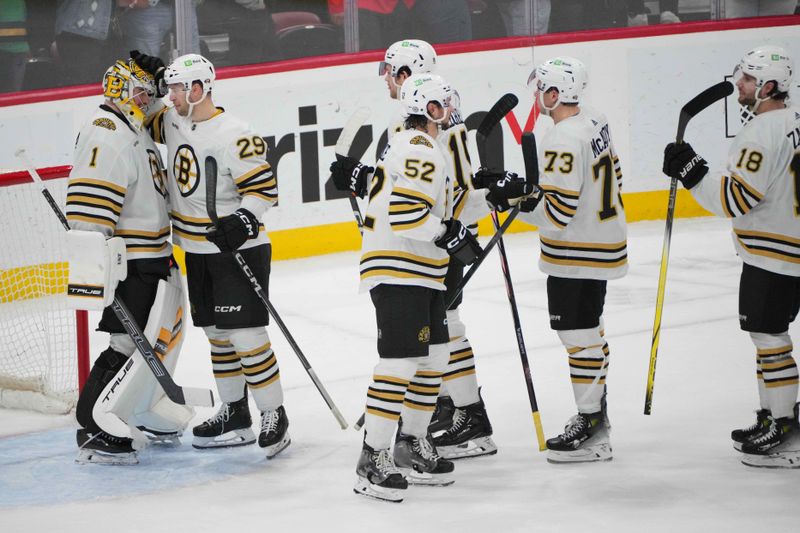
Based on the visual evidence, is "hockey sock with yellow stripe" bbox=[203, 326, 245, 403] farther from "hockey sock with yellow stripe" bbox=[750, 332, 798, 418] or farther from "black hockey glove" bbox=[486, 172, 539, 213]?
"hockey sock with yellow stripe" bbox=[750, 332, 798, 418]

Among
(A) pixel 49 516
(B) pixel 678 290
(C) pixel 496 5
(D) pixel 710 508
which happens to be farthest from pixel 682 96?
(A) pixel 49 516

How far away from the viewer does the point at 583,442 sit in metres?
3.95

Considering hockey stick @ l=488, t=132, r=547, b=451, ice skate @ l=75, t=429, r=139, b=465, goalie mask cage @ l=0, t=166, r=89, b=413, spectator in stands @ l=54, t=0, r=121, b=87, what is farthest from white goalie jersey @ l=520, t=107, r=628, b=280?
spectator in stands @ l=54, t=0, r=121, b=87

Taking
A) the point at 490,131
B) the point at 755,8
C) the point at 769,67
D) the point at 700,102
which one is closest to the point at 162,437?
the point at 490,131

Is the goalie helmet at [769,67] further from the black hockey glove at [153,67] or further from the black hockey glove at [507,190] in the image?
the black hockey glove at [153,67]

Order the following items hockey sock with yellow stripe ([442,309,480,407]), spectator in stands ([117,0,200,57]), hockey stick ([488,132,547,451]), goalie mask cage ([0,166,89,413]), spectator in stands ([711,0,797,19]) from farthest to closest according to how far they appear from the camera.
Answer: spectator in stands ([711,0,797,19]) < spectator in stands ([117,0,200,57]) < goalie mask cage ([0,166,89,413]) < hockey sock with yellow stripe ([442,309,480,407]) < hockey stick ([488,132,547,451])

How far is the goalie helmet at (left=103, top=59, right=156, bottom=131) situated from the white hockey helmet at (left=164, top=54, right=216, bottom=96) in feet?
0.40

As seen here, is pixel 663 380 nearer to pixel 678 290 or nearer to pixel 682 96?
pixel 678 290

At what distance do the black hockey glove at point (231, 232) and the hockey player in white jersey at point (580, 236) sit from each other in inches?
33.5

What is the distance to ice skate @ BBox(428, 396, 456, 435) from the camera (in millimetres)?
4203

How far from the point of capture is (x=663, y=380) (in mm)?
4852

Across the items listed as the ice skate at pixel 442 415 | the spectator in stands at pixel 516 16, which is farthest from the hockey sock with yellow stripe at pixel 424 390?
the spectator in stands at pixel 516 16

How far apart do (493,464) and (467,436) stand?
0.15 metres

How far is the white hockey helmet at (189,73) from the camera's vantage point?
13.0 feet
